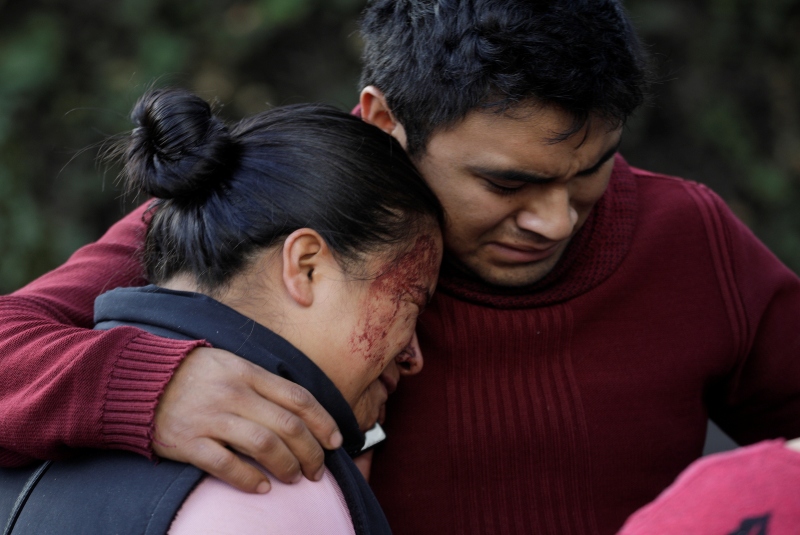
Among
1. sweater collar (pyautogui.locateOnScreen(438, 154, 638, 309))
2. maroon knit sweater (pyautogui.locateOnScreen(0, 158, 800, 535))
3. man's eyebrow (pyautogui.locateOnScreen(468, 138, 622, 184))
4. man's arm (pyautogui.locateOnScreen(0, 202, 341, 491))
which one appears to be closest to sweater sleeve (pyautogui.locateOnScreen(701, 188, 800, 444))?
maroon knit sweater (pyautogui.locateOnScreen(0, 158, 800, 535))

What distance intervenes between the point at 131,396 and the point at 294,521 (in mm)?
296

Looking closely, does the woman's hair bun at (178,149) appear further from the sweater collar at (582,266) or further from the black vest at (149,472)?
the sweater collar at (582,266)

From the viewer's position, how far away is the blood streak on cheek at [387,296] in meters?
1.48

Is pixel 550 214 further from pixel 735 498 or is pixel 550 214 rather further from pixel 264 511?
pixel 735 498

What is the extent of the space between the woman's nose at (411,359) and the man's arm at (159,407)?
34cm

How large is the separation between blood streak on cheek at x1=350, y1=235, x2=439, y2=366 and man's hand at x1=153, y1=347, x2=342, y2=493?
0.20 meters

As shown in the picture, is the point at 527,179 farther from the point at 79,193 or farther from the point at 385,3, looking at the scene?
the point at 79,193

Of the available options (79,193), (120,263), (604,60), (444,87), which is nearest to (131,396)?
(120,263)

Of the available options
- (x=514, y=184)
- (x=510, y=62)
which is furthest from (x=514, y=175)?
(x=510, y=62)

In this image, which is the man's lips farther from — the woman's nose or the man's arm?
the man's arm

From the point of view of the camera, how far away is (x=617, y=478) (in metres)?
1.79

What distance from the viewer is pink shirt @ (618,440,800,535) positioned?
2.32ft

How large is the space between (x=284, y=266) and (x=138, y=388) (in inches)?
11.9

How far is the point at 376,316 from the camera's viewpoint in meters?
1.49
